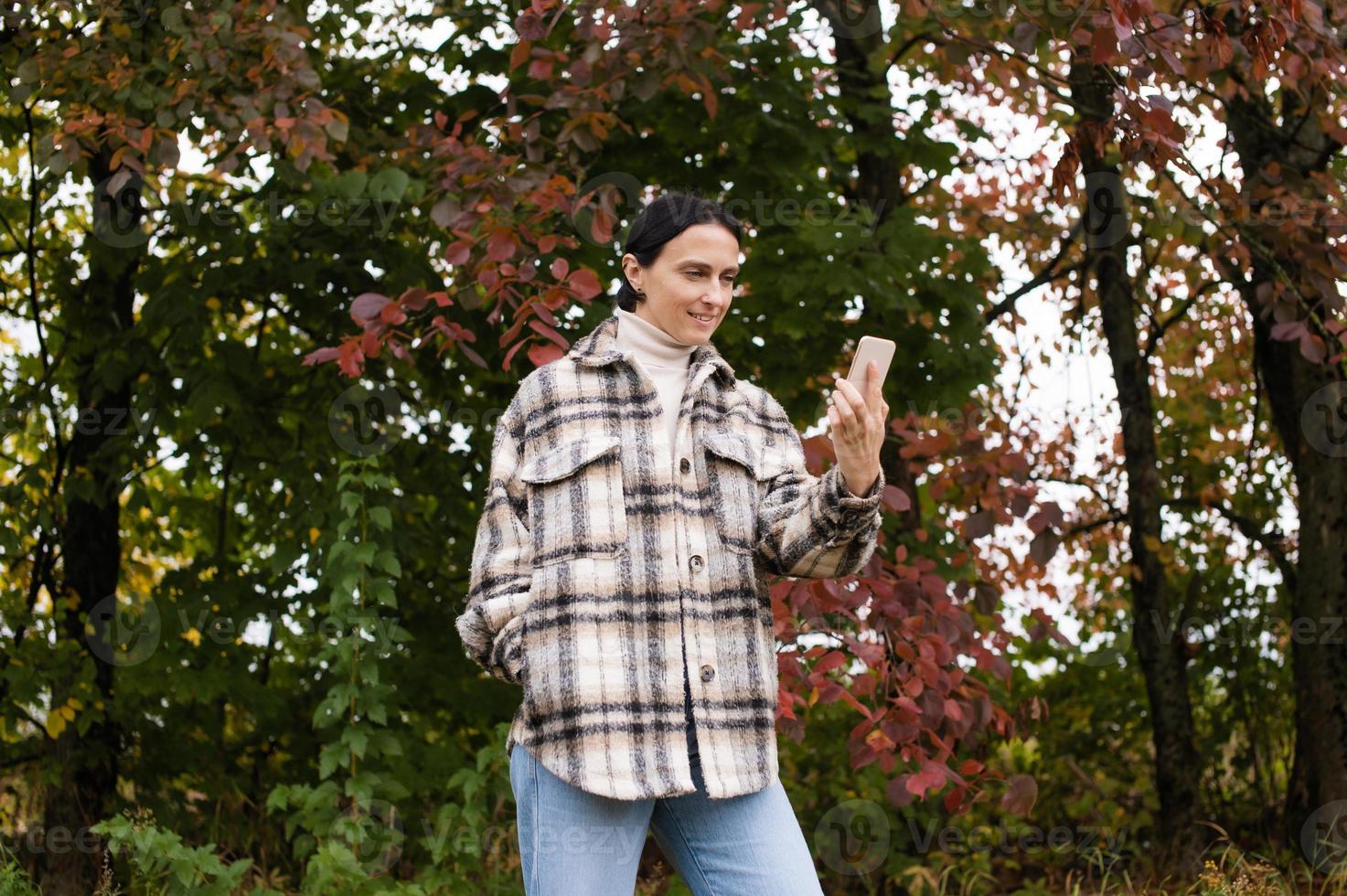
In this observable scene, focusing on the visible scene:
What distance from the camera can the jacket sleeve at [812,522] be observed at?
2055mm

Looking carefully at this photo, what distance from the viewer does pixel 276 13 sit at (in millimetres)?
4422

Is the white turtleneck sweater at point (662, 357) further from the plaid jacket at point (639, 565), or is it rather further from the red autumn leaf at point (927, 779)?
the red autumn leaf at point (927, 779)

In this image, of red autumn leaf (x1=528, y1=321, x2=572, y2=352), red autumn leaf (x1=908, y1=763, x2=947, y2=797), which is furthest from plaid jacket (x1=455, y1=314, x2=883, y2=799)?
red autumn leaf (x1=908, y1=763, x2=947, y2=797)

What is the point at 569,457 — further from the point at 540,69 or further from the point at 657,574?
the point at 540,69

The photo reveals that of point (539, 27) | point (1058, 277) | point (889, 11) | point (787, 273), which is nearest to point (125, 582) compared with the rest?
point (787, 273)

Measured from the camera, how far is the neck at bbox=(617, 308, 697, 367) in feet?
7.60

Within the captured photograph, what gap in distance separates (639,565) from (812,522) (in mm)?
288

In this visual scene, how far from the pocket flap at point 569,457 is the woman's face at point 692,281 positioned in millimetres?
231

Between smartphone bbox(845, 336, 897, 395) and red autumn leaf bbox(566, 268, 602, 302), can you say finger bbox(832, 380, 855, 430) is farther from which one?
red autumn leaf bbox(566, 268, 602, 302)

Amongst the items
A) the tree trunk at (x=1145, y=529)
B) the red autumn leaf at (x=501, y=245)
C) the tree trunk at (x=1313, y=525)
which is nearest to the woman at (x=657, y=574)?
the red autumn leaf at (x=501, y=245)

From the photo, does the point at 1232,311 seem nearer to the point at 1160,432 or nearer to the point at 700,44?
the point at 1160,432

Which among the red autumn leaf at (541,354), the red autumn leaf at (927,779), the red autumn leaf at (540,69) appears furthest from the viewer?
the red autumn leaf at (540,69)

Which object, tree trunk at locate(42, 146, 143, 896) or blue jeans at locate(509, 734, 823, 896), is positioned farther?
tree trunk at locate(42, 146, 143, 896)

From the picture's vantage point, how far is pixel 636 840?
2.16 meters
